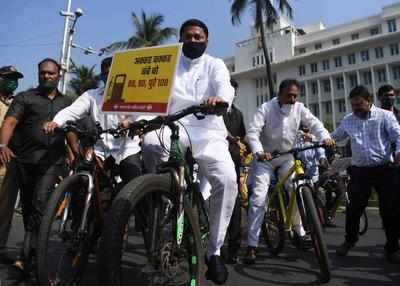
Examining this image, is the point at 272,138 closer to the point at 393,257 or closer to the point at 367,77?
the point at 393,257

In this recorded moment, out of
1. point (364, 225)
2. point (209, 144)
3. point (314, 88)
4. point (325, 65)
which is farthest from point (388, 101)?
A: point (314, 88)

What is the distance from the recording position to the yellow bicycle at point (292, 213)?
11.4ft

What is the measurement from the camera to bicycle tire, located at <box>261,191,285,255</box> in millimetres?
4492

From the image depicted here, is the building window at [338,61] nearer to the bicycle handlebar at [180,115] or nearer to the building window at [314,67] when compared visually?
the building window at [314,67]

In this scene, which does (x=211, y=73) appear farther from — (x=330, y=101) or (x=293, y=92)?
(x=330, y=101)

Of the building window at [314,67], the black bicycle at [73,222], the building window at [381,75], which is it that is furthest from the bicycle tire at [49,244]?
the building window at [314,67]

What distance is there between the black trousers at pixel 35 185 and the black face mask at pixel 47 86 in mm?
780

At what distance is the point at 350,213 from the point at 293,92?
1.58 metres

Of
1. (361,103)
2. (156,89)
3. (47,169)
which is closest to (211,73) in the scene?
(156,89)

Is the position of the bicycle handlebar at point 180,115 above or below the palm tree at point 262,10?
below

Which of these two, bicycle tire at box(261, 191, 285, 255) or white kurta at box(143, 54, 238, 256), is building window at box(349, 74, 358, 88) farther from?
white kurta at box(143, 54, 238, 256)

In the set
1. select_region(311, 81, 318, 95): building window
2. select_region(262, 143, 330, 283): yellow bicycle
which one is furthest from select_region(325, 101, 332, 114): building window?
select_region(262, 143, 330, 283): yellow bicycle

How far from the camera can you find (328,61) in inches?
2183

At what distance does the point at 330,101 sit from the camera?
5609cm
